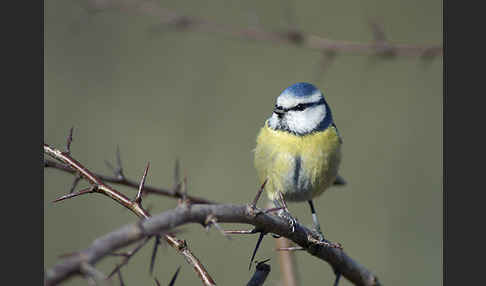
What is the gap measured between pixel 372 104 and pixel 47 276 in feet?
19.5

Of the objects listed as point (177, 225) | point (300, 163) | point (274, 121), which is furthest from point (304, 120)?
point (177, 225)

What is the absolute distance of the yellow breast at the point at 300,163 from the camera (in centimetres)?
358

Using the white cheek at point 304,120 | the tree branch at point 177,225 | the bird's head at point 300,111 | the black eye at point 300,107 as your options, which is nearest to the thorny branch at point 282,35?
the bird's head at point 300,111

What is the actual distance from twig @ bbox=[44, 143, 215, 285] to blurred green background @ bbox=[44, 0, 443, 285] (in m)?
3.29

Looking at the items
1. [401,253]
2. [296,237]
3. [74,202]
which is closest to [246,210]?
[296,237]

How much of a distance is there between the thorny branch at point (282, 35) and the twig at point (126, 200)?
1626mm

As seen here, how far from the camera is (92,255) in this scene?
90 centimetres

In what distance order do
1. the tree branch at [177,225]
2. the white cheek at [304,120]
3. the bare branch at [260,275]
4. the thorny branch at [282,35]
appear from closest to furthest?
the tree branch at [177,225] < the bare branch at [260,275] < the thorny branch at [282,35] < the white cheek at [304,120]

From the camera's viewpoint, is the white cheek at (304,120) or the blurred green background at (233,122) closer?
the white cheek at (304,120)

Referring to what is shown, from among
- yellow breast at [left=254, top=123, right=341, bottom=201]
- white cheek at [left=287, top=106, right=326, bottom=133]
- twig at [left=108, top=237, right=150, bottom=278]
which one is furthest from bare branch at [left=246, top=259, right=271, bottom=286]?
white cheek at [left=287, top=106, right=326, bottom=133]

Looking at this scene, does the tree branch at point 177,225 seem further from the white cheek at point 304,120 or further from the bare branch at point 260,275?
the white cheek at point 304,120

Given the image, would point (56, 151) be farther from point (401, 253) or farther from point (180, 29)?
point (401, 253)

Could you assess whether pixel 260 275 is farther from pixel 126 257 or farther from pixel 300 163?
pixel 300 163

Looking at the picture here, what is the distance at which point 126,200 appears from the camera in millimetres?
1745
